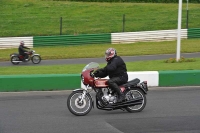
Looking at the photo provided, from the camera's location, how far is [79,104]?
11227mm

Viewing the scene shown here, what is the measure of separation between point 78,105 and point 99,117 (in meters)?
0.60

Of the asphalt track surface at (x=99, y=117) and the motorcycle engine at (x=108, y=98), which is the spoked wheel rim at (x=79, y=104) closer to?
the asphalt track surface at (x=99, y=117)

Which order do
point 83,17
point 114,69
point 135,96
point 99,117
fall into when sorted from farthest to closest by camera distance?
point 83,17 < point 135,96 < point 114,69 < point 99,117

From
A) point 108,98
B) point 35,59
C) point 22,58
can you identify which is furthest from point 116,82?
point 22,58

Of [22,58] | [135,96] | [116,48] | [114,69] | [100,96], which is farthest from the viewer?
[116,48]

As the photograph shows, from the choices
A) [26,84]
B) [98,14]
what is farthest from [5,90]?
[98,14]

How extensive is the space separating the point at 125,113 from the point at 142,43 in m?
21.2

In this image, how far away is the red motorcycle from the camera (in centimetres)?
1117

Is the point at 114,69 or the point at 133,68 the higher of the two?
the point at 114,69

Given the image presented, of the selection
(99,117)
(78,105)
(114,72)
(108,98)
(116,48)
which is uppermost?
(114,72)

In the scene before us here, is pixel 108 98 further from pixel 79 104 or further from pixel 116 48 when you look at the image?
pixel 116 48

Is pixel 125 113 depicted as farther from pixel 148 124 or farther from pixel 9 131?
pixel 9 131

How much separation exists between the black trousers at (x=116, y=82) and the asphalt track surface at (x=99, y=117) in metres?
0.61

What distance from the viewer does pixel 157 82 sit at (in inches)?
614
